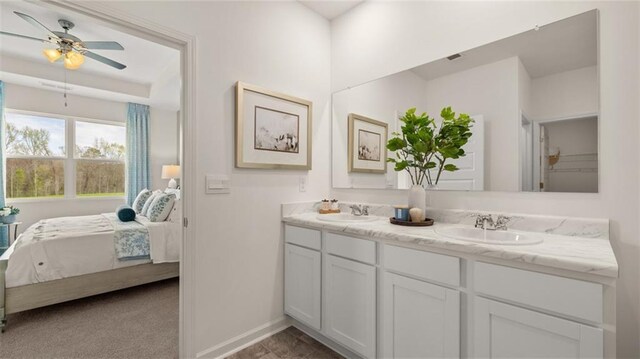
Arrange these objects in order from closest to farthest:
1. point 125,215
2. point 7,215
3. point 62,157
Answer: point 125,215, point 7,215, point 62,157

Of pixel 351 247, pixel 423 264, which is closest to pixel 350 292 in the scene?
pixel 351 247

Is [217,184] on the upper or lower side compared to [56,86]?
lower

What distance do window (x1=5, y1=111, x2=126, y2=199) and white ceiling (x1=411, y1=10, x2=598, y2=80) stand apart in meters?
5.78

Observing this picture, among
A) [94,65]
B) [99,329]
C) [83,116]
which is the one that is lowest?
[99,329]

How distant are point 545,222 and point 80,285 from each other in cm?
364

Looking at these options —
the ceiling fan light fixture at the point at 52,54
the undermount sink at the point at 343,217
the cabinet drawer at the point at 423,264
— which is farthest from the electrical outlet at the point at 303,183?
the ceiling fan light fixture at the point at 52,54

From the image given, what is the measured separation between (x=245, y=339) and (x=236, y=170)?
120 cm

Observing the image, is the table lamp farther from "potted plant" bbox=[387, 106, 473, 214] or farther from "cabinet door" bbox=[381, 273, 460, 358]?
"cabinet door" bbox=[381, 273, 460, 358]

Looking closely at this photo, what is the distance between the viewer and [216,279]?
5.98 feet

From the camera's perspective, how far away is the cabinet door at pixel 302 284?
189 cm

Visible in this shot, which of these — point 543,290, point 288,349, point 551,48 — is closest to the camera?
point 543,290

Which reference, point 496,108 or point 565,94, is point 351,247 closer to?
point 496,108

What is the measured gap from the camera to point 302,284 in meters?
2.00

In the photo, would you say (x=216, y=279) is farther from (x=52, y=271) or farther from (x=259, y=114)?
(x=52, y=271)
